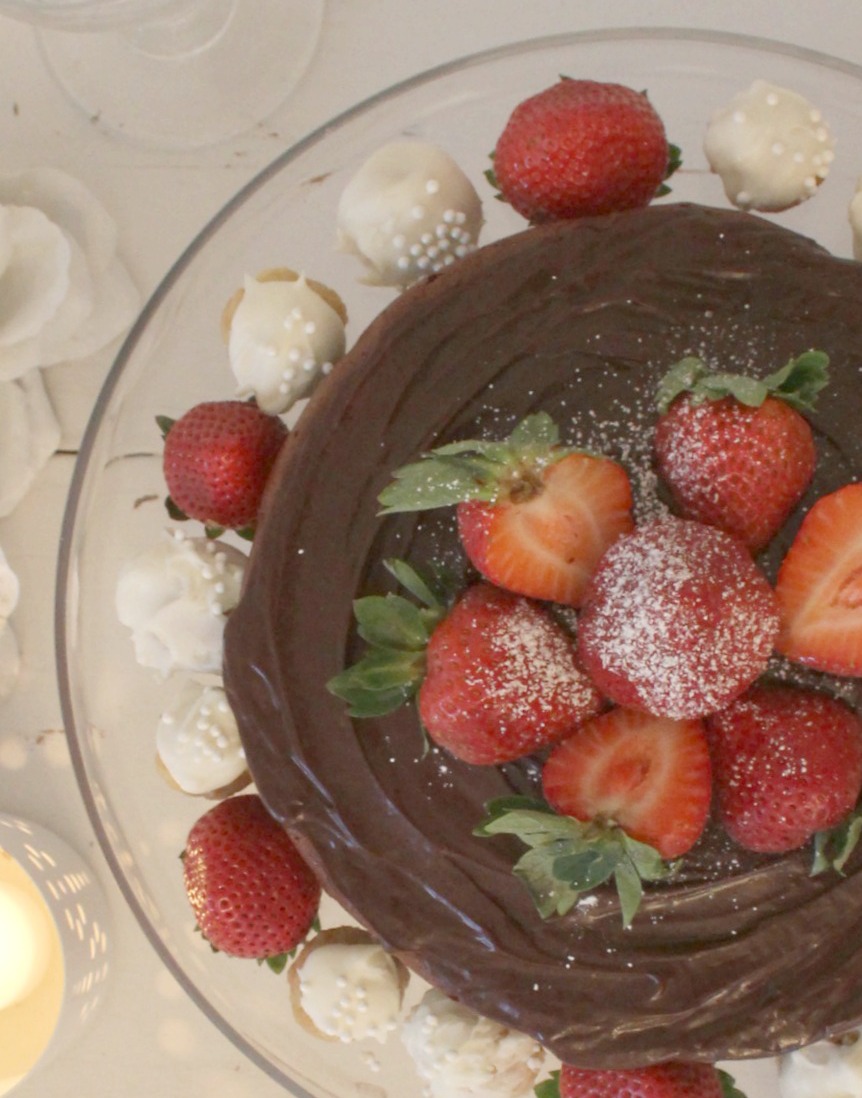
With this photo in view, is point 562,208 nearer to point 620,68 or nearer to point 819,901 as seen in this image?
point 620,68

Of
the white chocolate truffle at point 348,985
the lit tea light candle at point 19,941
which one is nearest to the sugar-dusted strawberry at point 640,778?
the white chocolate truffle at point 348,985

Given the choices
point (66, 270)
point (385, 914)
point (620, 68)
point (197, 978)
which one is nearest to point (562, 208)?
point (620, 68)

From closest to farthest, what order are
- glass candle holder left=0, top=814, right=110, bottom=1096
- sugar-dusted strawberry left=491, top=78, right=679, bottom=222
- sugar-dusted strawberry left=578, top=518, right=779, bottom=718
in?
1. sugar-dusted strawberry left=578, top=518, right=779, bottom=718
2. sugar-dusted strawberry left=491, top=78, right=679, bottom=222
3. glass candle holder left=0, top=814, right=110, bottom=1096

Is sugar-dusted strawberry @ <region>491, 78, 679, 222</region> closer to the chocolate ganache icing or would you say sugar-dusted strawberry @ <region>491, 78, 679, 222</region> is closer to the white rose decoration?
the chocolate ganache icing

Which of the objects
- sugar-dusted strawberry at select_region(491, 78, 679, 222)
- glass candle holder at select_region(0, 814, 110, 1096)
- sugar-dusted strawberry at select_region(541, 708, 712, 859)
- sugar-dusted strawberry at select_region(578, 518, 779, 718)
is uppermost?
sugar-dusted strawberry at select_region(491, 78, 679, 222)

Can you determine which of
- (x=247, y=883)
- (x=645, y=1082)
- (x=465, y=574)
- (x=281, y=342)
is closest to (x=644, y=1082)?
(x=645, y=1082)

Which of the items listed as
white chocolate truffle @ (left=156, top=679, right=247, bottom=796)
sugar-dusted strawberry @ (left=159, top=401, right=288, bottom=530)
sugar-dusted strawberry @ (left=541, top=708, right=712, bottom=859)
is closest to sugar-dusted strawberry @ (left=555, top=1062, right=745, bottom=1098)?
sugar-dusted strawberry @ (left=541, top=708, right=712, bottom=859)

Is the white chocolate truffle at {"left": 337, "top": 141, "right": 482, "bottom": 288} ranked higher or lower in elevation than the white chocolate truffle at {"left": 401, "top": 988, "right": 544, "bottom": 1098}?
higher
